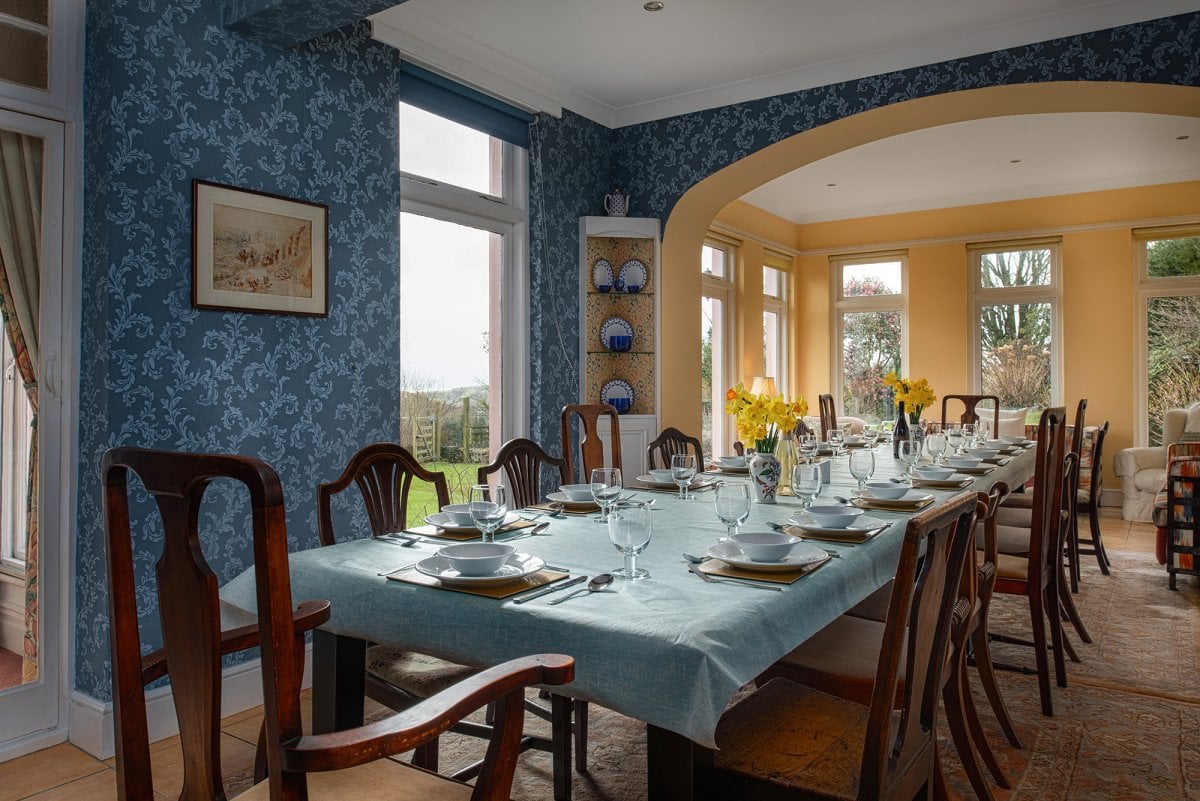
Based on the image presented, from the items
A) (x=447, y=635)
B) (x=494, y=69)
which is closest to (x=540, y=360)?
(x=494, y=69)

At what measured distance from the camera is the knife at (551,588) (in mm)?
1436

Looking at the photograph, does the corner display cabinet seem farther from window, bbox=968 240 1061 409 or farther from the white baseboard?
window, bbox=968 240 1061 409

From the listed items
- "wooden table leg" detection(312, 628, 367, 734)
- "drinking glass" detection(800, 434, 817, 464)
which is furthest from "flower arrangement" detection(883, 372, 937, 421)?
"wooden table leg" detection(312, 628, 367, 734)

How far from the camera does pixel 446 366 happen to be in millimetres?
4074

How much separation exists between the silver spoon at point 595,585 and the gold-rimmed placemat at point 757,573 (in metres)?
0.19

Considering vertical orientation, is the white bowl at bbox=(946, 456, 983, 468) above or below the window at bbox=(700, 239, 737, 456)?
below

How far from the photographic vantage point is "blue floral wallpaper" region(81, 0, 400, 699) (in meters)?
2.57

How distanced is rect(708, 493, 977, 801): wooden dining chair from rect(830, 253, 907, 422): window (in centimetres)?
692

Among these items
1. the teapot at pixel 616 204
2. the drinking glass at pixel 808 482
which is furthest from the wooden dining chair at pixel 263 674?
the teapot at pixel 616 204

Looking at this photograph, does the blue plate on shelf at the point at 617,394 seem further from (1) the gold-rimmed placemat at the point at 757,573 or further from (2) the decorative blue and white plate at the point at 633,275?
(1) the gold-rimmed placemat at the point at 757,573

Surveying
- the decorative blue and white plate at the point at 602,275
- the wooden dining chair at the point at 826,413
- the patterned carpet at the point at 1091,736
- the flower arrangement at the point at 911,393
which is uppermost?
the decorative blue and white plate at the point at 602,275

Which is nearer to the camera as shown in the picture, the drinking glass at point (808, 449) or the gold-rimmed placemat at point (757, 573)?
the gold-rimmed placemat at point (757, 573)

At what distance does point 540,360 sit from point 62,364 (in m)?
2.30

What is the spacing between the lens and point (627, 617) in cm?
131
